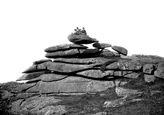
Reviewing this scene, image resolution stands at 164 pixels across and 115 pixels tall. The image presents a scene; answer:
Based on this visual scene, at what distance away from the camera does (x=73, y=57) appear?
2880cm

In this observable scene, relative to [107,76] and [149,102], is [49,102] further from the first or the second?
[149,102]

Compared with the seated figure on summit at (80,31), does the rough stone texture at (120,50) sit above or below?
below

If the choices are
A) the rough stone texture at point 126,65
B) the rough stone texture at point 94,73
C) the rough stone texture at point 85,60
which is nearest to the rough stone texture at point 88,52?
the rough stone texture at point 85,60

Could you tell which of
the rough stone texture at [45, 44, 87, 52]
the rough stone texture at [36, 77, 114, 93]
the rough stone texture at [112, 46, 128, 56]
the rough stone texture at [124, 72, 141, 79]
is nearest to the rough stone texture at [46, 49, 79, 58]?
the rough stone texture at [45, 44, 87, 52]

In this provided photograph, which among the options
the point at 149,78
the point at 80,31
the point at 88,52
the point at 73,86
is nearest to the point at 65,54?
the point at 88,52

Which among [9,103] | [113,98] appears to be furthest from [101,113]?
[9,103]

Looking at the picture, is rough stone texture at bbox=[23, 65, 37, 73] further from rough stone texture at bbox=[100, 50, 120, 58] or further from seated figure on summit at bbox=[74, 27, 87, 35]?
rough stone texture at bbox=[100, 50, 120, 58]

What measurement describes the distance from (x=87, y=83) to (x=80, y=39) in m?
6.56

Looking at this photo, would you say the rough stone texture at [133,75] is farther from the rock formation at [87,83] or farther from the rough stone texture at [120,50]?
the rough stone texture at [120,50]

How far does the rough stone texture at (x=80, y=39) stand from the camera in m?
28.2

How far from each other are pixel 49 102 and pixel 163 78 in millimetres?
12720

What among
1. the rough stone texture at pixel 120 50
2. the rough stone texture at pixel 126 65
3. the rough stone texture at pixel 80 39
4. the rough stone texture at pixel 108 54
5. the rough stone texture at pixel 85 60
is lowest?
the rough stone texture at pixel 126 65

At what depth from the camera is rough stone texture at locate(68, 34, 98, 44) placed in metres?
28.2

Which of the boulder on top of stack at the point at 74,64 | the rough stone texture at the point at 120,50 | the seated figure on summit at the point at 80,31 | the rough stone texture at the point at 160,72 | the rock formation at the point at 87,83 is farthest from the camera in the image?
the seated figure on summit at the point at 80,31
